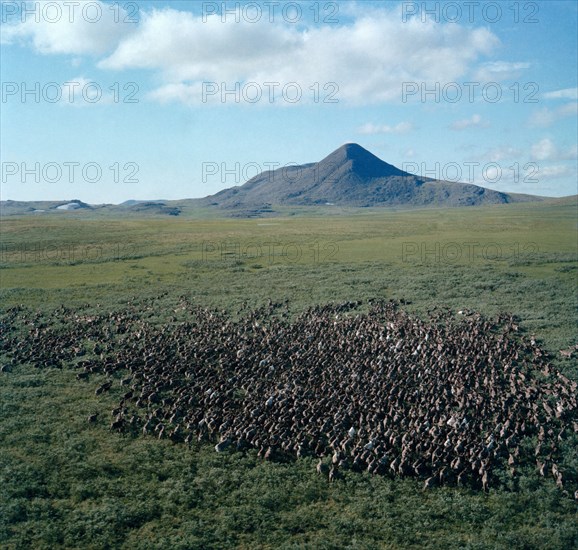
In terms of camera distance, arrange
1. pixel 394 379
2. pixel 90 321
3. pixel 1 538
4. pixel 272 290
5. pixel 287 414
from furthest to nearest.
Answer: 1. pixel 272 290
2. pixel 90 321
3. pixel 394 379
4. pixel 287 414
5. pixel 1 538

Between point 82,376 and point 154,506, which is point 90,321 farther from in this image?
point 154,506

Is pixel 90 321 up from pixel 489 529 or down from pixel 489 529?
up

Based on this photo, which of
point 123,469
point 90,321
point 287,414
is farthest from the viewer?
point 90,321

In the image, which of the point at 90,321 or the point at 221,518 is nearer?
the point at 221,518

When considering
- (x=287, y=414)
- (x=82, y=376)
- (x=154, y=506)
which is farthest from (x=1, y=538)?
(x=82, y=376)

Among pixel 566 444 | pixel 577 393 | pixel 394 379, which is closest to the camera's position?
pixel 566 444

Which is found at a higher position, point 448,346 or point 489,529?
point 448,346

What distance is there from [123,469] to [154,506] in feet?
8.83

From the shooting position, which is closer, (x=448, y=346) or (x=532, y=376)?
(x=532, y=376)

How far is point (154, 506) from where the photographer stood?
1788cm

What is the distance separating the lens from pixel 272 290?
Answer: 1989 inches

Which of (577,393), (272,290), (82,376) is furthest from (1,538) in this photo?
(272,290)

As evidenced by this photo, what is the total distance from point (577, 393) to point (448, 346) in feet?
25.6

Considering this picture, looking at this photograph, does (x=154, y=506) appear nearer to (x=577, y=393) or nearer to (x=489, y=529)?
(x=489, y=529)
